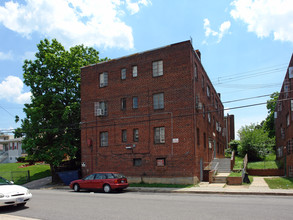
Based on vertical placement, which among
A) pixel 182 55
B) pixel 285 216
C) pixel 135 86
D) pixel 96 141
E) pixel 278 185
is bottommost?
pixel 278 185

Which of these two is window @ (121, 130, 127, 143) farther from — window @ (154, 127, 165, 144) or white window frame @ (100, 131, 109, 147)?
window @ (154, 127, 165, 144)

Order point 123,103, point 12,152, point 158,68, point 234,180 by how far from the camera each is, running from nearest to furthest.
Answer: point 234,180 < point 158,68 < point 123,103 < point 12,152

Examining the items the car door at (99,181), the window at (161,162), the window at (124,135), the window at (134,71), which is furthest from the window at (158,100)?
the car door at (99,181)

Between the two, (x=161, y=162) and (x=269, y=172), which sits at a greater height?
(x=161, y=162)

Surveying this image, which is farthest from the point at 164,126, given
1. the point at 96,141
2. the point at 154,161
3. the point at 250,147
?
the point at 250,147

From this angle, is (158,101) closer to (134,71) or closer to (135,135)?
(135,135)

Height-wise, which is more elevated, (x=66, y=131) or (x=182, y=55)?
(x=182, y=55)

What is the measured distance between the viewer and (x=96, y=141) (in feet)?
86.3

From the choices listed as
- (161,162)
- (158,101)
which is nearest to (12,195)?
(161,162)

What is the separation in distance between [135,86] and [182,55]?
506cm

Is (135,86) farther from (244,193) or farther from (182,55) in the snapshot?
(244,193)

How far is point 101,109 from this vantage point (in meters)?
26.1

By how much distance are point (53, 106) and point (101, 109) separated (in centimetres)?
573

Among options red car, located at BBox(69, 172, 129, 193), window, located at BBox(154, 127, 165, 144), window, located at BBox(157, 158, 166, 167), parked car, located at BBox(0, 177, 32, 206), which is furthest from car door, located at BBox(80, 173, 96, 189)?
parked car, located at BBox(0, 177, 32, 206)
